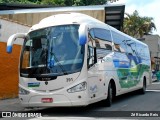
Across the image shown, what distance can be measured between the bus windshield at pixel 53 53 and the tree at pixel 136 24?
39.4 meters

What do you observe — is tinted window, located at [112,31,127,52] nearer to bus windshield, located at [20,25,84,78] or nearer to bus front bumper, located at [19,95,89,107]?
bus windshield, located at [20,25,84,78]

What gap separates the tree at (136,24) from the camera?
168ft

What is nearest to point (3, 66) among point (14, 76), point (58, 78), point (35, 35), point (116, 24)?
point (14, 76)

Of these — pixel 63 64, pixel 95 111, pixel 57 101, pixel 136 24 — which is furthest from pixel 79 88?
pixel 136 24

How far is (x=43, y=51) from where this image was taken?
37.6ft

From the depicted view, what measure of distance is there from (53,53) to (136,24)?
41313 mm

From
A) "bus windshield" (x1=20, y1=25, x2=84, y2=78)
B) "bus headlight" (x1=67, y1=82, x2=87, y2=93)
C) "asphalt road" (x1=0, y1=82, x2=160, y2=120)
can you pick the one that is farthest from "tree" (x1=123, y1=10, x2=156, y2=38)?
"bus headlight" (x1=67, y1=82, x2=87, y2=93)

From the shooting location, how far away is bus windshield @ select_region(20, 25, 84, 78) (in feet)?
36.3

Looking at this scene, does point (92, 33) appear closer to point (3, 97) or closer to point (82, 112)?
point (82, 112)

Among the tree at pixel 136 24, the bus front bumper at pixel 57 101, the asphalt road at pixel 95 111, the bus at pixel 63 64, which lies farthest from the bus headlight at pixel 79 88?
the tree at pixel 136 24

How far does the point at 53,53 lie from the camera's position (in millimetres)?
11273

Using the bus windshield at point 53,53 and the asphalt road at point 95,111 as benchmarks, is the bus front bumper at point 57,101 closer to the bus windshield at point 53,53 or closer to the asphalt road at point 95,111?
the asphalt road at point 95,111

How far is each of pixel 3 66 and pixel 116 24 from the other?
13.9m

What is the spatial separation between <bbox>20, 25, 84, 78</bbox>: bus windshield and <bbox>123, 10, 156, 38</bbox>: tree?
39418 millimetres
